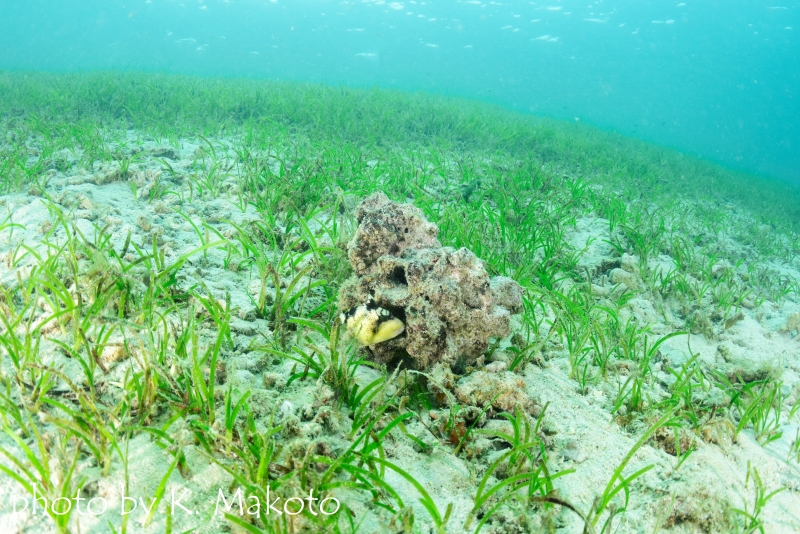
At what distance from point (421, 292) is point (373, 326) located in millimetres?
344

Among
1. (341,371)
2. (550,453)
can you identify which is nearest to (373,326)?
(341,371)

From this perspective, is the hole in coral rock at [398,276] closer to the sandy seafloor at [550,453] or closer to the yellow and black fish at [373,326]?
the yellow and black fish at [373,326]

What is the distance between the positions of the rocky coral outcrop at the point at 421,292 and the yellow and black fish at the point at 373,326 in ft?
0.23

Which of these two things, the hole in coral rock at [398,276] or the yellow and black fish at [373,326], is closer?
the yellow and black fish at [373,326]

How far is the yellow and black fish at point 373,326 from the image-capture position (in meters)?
2.48

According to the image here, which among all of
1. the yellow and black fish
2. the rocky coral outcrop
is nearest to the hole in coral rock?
the rocky coral outcrop

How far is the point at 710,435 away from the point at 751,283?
406cm

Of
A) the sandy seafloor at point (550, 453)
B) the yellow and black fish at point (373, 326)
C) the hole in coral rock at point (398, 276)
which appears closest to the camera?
the sandy seafloor at point (550, 453)

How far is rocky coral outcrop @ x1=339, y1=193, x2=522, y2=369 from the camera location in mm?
2482

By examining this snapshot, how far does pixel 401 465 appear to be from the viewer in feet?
6.92

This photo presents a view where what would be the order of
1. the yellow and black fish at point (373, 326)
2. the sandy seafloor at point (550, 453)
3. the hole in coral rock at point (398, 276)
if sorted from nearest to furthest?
the sandy seafloor at point (550, 453), the yellow and black fish at point (373, 326), the hole in coral rock at point (398, 276)

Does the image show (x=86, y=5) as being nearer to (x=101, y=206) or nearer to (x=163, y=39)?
(x=163, y=39)

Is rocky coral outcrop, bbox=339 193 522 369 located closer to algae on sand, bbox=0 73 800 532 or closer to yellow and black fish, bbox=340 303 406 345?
yellow and black fish, bbox=340 303 406 345

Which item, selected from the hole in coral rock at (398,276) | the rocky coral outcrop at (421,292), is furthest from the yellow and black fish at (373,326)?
the hole in coral rock at (398,276)
